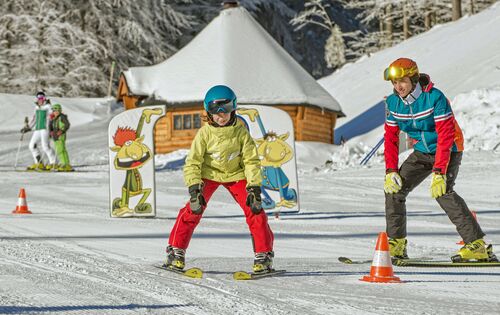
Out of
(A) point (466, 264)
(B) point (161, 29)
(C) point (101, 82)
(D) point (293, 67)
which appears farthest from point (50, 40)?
(A) point (466, 264)

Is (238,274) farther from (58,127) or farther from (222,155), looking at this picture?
(58,127)

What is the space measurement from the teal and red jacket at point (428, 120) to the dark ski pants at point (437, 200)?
10cm

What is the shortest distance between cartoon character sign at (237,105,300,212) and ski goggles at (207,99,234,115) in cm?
525

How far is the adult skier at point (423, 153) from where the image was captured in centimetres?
662

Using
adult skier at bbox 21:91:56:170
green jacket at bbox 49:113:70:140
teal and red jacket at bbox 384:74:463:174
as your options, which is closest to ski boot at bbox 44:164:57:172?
adult skier at bbox 21:91:56:170

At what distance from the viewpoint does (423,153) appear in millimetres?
6949

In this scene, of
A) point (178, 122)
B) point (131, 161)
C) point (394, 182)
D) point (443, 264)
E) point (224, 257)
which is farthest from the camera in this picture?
point (178, 122)

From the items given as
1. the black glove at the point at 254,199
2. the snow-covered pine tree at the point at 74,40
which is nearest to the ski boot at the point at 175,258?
the black glove at the point at 254,199

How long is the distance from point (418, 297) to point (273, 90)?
2238 centimetres

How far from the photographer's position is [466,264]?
6.45m

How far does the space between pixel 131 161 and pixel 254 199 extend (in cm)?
558

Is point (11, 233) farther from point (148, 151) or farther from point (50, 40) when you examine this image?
point (50, 40)

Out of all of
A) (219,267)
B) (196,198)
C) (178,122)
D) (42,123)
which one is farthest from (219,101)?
(178,122)

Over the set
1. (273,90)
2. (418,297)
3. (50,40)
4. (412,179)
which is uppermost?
(50,40)
